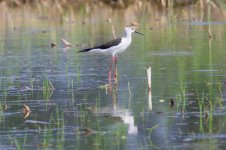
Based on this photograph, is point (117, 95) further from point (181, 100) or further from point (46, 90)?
A: point (181, 100)

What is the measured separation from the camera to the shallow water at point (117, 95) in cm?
783

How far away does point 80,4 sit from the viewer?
28.0 metres

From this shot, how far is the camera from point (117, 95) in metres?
10.6

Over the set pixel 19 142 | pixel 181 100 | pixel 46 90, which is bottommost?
pixel 19 142

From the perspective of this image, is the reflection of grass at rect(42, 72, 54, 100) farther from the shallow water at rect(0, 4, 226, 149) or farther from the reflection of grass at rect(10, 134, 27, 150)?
the reflection of grass at rect(10, 134, 27, 150)

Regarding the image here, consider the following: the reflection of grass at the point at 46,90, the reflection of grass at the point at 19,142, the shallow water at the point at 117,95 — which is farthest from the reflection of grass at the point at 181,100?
the reflection of grass at the point at 19,142

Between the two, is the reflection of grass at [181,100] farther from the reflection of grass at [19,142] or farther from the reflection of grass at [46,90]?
the reflection of grass at [19,142]

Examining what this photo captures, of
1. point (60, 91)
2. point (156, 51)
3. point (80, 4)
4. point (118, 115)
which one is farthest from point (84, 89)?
point (80, 4)

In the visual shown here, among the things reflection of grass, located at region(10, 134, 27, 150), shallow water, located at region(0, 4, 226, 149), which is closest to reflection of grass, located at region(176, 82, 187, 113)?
shallow water, located at region(0, 4, 226, 149)

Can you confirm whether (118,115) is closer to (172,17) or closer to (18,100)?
(18,100)

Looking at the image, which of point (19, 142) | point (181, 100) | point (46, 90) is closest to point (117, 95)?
point (46, 90)

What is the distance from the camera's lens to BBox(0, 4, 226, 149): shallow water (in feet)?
25.7

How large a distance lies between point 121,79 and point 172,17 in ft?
35.9

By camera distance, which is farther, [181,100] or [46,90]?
[46,90]
